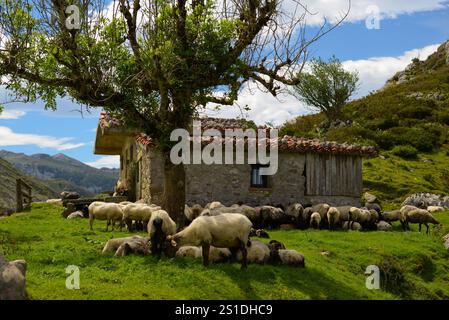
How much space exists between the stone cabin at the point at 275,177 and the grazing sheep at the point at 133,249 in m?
8.03

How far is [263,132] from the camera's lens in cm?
2538

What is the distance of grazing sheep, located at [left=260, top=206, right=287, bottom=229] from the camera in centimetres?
1969

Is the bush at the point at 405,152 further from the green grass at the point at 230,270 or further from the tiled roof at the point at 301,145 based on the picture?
A: the green grass at the point at 230,270

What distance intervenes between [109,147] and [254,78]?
19.4m

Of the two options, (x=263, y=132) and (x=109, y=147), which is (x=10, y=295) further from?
(x=109, y=147)

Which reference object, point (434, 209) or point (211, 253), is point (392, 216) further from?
point (211, 253)

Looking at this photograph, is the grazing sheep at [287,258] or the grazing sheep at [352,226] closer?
the grazing sheep at [287,258]

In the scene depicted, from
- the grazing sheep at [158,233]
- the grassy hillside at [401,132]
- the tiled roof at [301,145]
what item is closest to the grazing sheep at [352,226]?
the tiled roof at [301,145]

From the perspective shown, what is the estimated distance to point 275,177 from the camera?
2244cm

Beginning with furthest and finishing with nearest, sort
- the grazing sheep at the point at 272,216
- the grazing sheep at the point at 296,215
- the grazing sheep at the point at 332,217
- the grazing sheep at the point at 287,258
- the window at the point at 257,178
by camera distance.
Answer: the window at the point at 257,178
the grazing sheep at the point at 296,215
the grazing sheep at the point at 332,217
the grazing sheep at the point at 272,216
the grazing sheep at the point at 287,258

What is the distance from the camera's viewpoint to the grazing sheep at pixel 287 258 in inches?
478

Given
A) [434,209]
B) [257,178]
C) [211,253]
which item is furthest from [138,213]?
[434,209]

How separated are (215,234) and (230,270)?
0.82 meters

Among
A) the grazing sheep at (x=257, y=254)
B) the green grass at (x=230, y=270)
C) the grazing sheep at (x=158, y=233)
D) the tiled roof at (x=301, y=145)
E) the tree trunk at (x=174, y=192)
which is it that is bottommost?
the green grass at (x=230, y=270)
